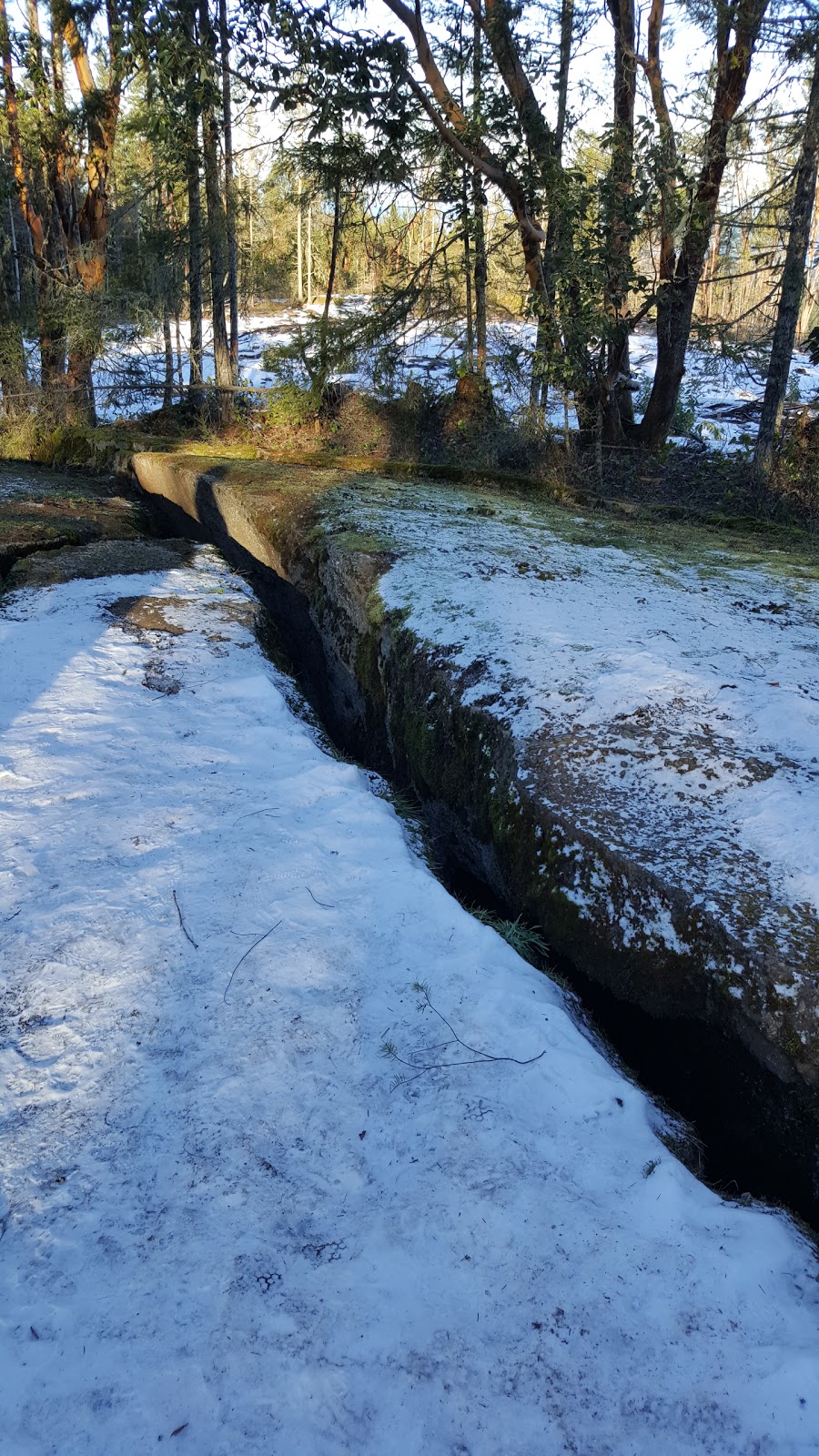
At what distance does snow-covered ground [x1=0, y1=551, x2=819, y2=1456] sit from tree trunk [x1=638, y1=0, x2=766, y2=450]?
8474 mm

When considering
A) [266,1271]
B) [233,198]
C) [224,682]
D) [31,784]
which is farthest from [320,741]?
[233,198]

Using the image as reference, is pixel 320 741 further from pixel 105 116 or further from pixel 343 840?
pixel 105 116

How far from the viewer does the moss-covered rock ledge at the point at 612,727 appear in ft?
7.29

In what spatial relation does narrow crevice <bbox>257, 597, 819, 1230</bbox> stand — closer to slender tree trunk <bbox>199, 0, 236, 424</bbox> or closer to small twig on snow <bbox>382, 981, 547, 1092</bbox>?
small twig on snow <bbox>382, 981, 547, 1092</bbox>

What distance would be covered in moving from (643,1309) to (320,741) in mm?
2556

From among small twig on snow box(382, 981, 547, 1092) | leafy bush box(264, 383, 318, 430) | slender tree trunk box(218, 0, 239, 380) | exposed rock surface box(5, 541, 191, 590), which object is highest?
slender tree trunk box(218, 0, 239, 380)

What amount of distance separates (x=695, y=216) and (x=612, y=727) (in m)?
8.20

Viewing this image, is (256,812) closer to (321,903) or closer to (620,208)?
Result: (321,903)

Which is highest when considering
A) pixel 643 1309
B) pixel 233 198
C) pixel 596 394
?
pixel 233 198

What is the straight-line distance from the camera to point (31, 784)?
2955mm

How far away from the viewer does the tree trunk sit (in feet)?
27.6

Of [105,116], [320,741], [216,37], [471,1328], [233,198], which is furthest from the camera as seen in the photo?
[233,198]

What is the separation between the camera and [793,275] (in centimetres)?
825

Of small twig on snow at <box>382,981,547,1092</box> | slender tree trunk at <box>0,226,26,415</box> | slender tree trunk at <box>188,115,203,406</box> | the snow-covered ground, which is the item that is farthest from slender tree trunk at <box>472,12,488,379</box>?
small twig on snow at <box>382,981,547,1092</box>
